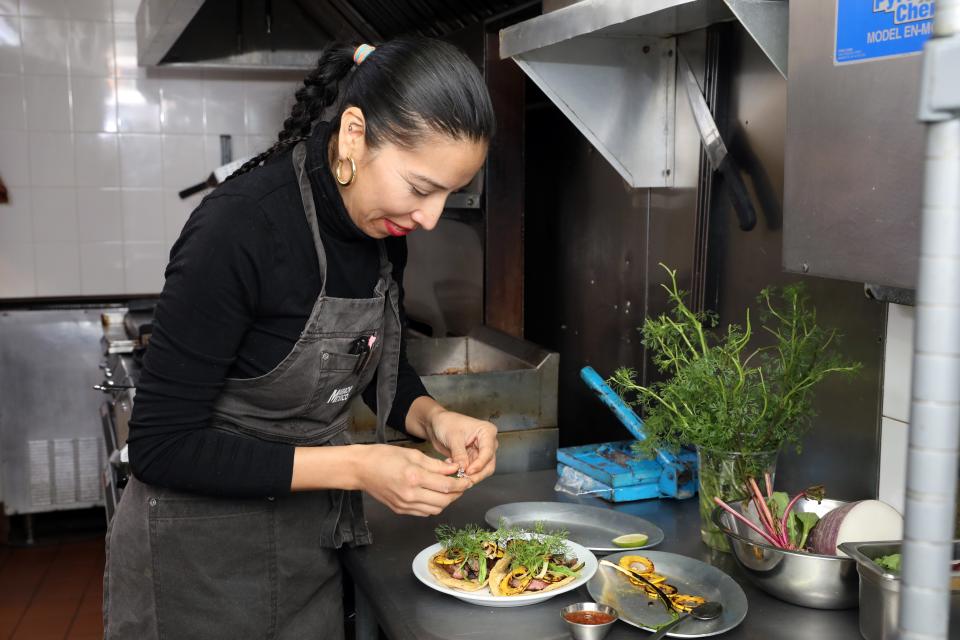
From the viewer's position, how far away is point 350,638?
2129 millimetres

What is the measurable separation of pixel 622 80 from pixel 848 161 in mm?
901

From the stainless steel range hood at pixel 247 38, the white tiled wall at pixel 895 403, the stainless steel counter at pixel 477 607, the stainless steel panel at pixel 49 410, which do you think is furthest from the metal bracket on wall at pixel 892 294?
the stainless steel panel at pixel 49 410

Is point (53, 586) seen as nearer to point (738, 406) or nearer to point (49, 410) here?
point (49, 410)

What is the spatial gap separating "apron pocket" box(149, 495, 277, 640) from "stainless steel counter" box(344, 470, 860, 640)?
179 millimetres

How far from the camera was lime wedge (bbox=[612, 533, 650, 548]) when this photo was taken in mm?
1600

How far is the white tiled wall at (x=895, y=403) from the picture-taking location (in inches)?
59.4

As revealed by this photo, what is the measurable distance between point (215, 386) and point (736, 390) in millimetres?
828

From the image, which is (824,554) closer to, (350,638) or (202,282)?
(202,282)

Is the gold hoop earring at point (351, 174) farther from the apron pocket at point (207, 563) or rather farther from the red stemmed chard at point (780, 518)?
the red stemmed chard at point (780, 518)

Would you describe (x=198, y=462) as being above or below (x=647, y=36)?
below

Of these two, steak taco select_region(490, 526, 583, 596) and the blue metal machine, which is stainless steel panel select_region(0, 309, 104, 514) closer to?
the blue metal machine

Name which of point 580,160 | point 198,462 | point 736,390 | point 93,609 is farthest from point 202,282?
point 93,609

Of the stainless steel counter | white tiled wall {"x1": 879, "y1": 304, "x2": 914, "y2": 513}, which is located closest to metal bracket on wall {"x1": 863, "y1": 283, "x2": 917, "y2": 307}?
white tiled wall {"x1": 879, "y1": 304, "x2": 914, "y2": 513}

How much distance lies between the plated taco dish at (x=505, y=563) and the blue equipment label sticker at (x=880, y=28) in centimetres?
82
